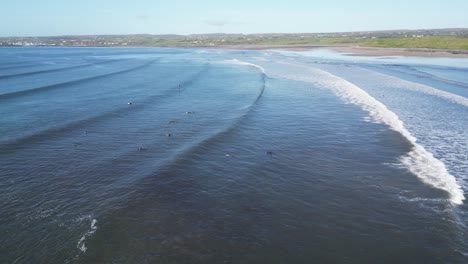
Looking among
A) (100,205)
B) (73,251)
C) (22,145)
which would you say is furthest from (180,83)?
(73,251)

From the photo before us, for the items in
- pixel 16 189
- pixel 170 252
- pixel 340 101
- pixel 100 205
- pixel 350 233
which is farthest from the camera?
pixel 340 101

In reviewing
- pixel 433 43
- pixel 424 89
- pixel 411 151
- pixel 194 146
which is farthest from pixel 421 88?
pixel 433 43

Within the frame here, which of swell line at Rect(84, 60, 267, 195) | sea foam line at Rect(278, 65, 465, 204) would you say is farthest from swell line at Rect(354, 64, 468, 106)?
swell line at Rect(84, 60, 267, 195)

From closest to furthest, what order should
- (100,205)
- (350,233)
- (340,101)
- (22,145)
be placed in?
(350,233) < (100,205) < (22,145) < (340,101)

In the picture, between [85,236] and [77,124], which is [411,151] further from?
[77,124]

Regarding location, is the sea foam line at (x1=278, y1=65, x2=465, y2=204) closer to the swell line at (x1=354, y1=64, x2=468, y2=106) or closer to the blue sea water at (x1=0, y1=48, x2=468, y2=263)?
the blue sea water at (x1=0, y1=48, x2=468, y2=263)

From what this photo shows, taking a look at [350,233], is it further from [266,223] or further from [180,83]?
[180,83]
